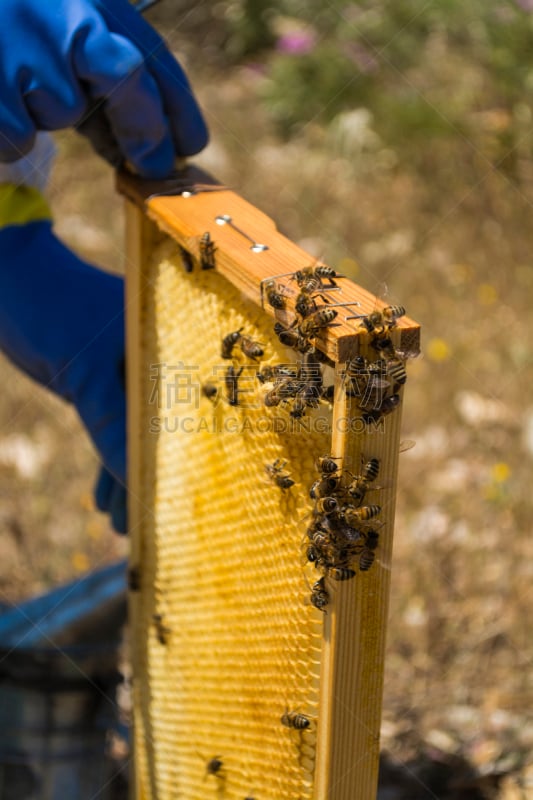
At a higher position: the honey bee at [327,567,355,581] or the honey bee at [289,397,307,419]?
the honey bee at [289,397,307,419]

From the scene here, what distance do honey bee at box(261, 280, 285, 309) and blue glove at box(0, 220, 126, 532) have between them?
1233mm

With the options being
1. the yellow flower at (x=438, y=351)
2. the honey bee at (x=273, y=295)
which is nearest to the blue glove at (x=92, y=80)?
the honey bee at (x=273, y=295)

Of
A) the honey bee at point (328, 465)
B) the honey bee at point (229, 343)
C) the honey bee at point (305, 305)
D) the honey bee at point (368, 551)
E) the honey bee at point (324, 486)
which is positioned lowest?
the honey bee at point (368, 551)

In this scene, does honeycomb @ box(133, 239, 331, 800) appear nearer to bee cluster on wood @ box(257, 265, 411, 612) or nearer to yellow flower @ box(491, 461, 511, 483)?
bee cluster on wood @ box(257, 265, 411, 612)

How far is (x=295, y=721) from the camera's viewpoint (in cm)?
168

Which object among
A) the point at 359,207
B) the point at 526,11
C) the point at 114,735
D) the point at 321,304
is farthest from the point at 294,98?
the point at 321,304

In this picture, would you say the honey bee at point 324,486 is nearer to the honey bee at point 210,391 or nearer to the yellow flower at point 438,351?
the honey bee at point 210,391

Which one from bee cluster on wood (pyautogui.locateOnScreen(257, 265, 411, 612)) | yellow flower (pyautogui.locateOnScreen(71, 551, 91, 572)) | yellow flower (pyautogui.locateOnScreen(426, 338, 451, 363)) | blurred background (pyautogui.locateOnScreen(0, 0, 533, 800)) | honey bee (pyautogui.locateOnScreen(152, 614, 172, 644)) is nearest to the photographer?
bee cluster on wood (pyautogui.locateOnScreen(257, 265, 411, 612))

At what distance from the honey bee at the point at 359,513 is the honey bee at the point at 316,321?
A: 314 millimetres

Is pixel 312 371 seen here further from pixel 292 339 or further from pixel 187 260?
pixel 187 260

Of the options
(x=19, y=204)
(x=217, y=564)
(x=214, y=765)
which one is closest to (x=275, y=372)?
(x=217, y=564)

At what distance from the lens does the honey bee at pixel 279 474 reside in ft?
5.52

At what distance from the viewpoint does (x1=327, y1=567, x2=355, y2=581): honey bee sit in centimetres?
152

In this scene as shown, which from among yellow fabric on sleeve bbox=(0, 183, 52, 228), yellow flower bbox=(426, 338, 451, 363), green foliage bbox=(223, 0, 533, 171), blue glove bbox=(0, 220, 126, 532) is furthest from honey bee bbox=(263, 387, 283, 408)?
green foliage bbox=(223, 0, 533, 171)
